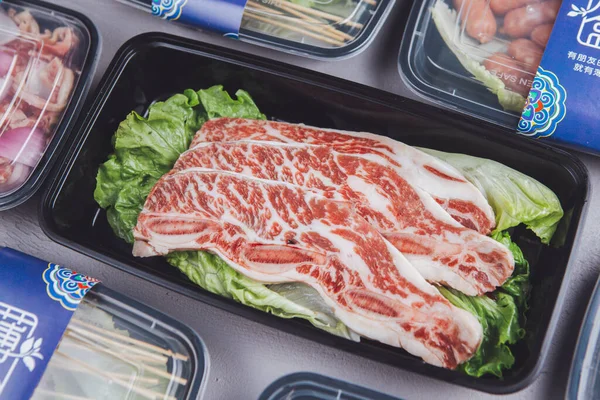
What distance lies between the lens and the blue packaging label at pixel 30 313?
147 cm

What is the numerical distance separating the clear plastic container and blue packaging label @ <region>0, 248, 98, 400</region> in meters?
1.18

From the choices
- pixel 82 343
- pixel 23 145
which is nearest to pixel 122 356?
pixel 82 343

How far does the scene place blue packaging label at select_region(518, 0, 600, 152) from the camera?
65.2 inches

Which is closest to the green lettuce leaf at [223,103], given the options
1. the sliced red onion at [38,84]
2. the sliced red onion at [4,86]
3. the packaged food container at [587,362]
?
the sliced red onion at [38,84]

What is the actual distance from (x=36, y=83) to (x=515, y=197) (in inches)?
59.7

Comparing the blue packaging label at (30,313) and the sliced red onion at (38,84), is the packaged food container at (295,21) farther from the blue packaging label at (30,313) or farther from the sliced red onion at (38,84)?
the blue packaging label at (30,313)

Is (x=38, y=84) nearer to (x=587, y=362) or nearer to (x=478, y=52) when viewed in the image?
(x=478, y=52)

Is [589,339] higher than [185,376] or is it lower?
higher

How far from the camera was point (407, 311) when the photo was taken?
1.56 m

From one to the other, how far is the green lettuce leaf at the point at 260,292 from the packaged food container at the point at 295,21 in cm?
71

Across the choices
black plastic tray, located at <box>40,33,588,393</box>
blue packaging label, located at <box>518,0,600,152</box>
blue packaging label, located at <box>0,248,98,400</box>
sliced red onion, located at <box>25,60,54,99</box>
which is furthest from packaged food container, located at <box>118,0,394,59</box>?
blue packaging label, located at <box>0,248,98,400</box>

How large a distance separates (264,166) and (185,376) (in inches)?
25.0

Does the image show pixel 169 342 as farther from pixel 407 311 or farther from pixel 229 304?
pixel 407 311

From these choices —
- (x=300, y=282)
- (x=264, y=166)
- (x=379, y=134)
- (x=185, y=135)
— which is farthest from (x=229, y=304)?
(x=379, y=134)
